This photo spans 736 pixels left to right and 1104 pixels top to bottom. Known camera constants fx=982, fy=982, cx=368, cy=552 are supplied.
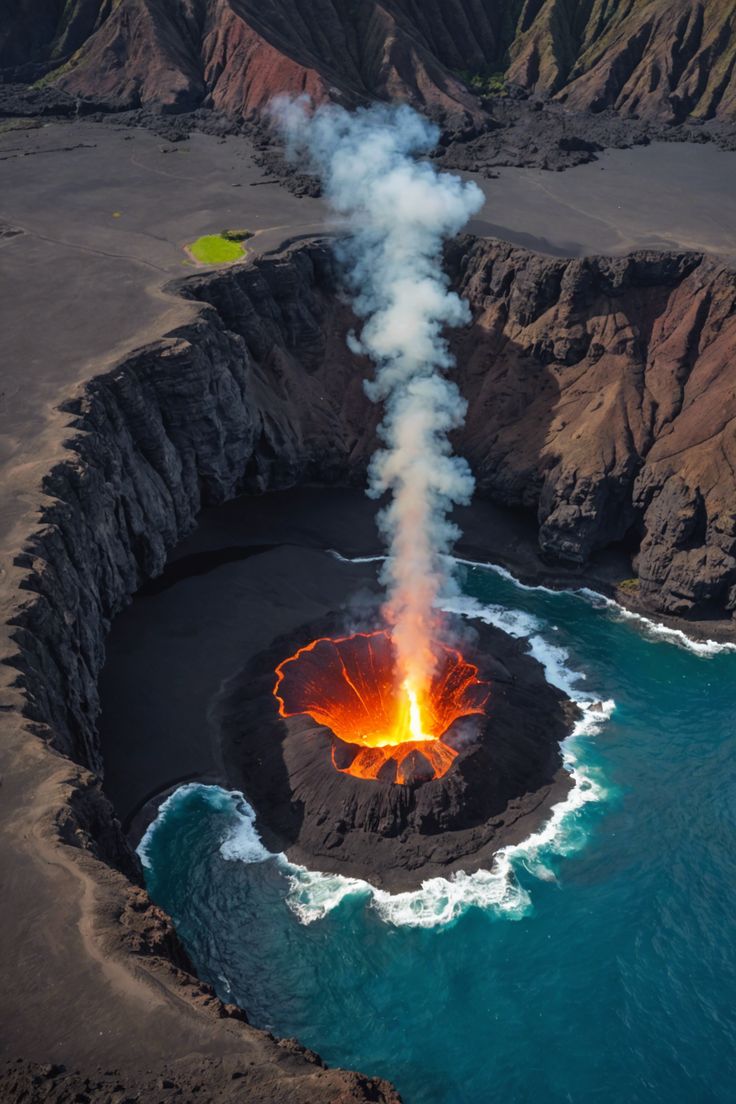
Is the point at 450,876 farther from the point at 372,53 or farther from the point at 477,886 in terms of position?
the point at 372,53

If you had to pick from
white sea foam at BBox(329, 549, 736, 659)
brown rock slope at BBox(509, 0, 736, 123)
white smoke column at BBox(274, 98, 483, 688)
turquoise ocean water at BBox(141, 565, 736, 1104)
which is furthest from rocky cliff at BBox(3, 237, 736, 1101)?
brown rock slope at BBox(509, 0, 736, 123)

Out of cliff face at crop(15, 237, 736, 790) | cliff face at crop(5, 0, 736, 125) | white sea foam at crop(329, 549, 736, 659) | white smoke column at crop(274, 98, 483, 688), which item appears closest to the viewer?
cliff face at crop(15, 237, 736, 790)

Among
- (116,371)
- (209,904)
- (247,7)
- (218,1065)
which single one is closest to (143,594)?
(116,371)

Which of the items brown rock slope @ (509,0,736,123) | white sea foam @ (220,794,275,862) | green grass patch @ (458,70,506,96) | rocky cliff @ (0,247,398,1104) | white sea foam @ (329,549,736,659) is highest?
brown rock slope @ (509,0,736,123)

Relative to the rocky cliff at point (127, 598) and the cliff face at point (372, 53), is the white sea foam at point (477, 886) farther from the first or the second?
the cliff face at point (372, 53)

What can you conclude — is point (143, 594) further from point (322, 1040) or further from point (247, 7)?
point (247, 7)

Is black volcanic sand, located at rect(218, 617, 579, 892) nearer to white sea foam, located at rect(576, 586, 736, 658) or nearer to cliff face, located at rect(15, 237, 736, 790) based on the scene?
cliff face, located at rect(15, 237, 736, 790)
